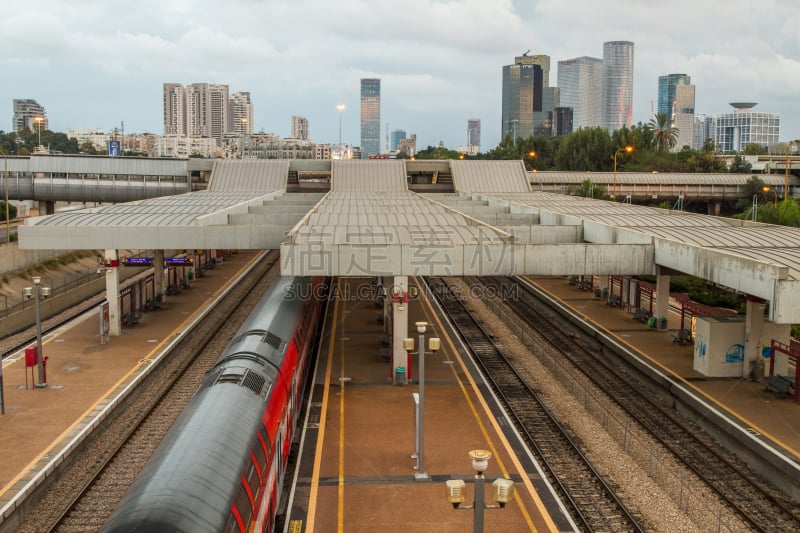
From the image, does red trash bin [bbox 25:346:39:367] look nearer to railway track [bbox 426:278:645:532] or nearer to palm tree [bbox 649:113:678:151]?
railway track [bbox 426:278:645:532]

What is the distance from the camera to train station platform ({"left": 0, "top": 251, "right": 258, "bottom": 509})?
18203 millimetres

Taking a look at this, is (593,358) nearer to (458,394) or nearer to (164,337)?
(458,394)

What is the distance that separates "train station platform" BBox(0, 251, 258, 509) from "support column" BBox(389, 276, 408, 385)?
30.9 feet

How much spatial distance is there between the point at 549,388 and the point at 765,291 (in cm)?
887

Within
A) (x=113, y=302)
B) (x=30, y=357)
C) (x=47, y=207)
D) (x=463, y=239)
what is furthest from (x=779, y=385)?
(x=47, y=207)

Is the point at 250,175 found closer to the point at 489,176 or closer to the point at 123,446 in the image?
the point at 489,176

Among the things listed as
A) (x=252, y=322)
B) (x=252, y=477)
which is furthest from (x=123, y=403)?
(x=252, y=477)

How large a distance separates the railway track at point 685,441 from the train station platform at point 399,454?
4656mm

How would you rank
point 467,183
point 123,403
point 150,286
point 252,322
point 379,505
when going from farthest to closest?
point 467,183, point 150,286, point 123,403, point 252,322, point 379,505

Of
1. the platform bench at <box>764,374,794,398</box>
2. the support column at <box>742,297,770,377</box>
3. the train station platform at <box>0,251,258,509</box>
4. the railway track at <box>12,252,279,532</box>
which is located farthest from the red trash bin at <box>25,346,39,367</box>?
the platform bench at <box>764,374,794,398</box>

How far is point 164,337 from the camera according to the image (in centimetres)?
3181

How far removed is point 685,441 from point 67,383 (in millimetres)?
20326

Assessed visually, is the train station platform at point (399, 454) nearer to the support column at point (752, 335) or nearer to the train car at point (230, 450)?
the train car at point (230, 450)

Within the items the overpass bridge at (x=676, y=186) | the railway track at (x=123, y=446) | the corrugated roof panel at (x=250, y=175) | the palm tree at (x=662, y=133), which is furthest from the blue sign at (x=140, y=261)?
the palm tree at (x=662, y=133)
